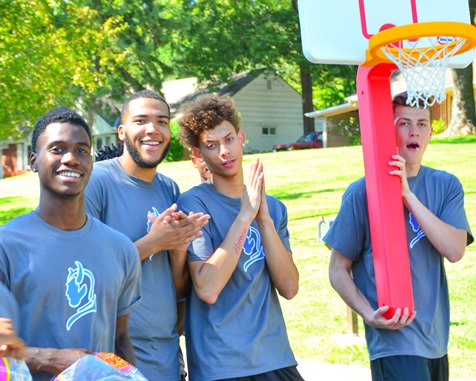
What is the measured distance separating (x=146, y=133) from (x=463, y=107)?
24659 millimetres

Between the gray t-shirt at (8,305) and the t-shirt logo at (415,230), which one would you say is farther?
the t-shirt logo at (415,230)

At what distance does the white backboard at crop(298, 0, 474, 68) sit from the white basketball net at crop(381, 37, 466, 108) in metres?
0.28

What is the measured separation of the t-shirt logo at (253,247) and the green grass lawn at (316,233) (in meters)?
3.47

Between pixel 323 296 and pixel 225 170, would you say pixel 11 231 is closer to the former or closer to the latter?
pixel 225 170

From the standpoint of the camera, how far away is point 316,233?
12.4 metres

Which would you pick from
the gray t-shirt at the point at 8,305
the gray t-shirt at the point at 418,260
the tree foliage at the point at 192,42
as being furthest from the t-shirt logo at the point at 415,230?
the tree foliage at the point at 192,42

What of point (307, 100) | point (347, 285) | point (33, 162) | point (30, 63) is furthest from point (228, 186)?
point (307, 100)

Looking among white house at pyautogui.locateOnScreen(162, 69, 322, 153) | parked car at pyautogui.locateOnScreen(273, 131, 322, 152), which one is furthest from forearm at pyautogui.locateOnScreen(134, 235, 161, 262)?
white house at pyautogui.locateOnScreen(162, 69, 322, 153)

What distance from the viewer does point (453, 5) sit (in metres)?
5.24

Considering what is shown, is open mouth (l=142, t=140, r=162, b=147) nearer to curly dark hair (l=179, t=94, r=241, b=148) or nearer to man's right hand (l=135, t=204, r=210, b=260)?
curly dark hair (l=179, t=94, r=241, b=148)

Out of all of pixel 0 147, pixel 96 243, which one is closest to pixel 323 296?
pixel 96 243

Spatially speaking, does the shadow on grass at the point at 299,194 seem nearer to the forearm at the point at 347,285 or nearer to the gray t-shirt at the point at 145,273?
the forearm at the point at 347,285

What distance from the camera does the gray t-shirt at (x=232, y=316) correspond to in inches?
158

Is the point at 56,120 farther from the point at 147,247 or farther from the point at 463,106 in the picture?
the point at 463,106
